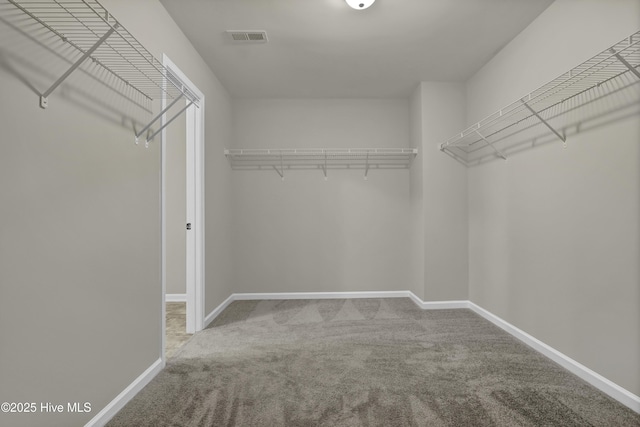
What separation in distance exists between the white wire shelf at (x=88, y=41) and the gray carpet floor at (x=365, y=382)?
1.58m

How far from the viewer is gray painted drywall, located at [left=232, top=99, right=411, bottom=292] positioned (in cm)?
459

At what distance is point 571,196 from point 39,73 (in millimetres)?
2941

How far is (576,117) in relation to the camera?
239 cm

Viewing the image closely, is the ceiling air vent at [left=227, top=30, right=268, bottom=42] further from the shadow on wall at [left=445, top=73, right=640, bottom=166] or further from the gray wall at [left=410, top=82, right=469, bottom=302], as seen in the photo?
the shadow on wall at [left=445, top=73, right=640, bottom=166]

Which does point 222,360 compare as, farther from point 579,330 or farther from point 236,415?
point 579,330

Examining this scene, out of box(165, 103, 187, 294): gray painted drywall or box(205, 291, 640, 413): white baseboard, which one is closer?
box(205, 291, 640, 413): white baseboard

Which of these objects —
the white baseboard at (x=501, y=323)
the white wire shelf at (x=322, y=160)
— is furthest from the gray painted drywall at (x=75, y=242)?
the white wire shelf at (x=322, y=160)

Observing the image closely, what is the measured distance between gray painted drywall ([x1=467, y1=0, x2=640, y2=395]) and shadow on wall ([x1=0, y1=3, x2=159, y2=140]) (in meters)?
2.75

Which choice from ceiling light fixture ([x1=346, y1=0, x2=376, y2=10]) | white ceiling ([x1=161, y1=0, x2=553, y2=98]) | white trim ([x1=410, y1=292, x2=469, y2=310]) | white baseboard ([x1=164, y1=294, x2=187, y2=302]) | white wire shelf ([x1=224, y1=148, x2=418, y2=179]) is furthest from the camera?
white baseboard ([x1=164, y1=294, x2=187, y2=302])

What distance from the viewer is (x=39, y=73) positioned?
1.46 metres

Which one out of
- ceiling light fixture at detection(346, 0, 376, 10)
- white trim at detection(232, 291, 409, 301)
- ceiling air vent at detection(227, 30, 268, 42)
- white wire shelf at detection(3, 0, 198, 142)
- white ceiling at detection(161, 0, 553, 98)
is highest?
white ceiling at detection(161, 0, 553, 98)

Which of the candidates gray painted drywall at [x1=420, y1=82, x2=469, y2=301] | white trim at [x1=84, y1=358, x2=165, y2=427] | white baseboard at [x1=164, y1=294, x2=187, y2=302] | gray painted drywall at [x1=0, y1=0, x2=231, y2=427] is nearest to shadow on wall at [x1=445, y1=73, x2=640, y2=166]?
gray painted drywall at [x1=420, y1=82, x2=469, y2=301]

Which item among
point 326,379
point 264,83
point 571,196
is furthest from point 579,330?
point 264,83

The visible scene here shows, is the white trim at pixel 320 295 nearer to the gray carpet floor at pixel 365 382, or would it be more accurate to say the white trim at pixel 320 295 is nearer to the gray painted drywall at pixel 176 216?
the gray painted drywall at pixel 176 216
